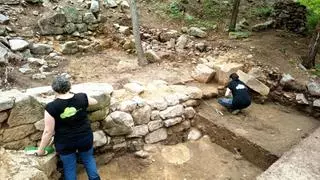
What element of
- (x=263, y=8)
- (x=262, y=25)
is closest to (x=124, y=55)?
(x=262, y=25)

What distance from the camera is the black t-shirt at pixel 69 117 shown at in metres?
4.46

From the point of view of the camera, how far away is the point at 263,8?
44.9 feet

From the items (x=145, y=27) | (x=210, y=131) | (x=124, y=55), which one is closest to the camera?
(x=210, y=131)

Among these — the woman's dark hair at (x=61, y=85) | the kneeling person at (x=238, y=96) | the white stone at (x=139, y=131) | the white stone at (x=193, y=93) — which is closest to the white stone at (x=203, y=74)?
the white stone at (x=193, y=93)

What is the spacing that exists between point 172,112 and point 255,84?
7.41ft

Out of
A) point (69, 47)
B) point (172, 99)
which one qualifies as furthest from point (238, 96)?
point (69, 47)

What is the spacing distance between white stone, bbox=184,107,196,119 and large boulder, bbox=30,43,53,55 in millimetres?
4241

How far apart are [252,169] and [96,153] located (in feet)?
9.34

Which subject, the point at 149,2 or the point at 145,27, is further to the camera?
the point at 149,2

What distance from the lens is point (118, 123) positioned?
625cm

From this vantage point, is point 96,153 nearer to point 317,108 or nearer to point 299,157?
point 299,157

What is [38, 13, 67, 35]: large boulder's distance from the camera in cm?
1000

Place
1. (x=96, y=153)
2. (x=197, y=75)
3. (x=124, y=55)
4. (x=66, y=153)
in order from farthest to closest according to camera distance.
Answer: (x=124, y=55) → (x=197, y=75) → (x=96, y=153) → (x=66, y=153)

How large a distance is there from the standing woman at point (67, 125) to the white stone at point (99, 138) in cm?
109
